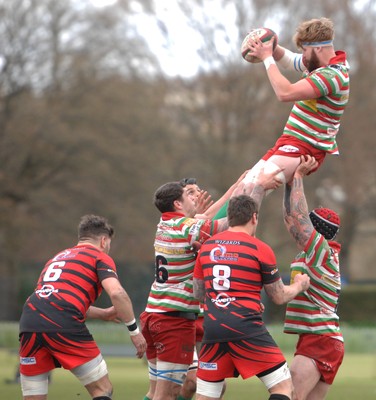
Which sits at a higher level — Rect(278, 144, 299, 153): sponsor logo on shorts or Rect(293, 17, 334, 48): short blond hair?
Rect(293, 17, 334, 48): short blond hair

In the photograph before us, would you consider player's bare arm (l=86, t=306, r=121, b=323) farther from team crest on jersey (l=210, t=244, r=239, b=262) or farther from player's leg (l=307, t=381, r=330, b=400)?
player's leg (l=307, t=381, r=330, b=400)

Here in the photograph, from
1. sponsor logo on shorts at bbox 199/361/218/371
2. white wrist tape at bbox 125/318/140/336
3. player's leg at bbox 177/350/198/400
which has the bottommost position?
player's leg at bbox 177/350/198/400

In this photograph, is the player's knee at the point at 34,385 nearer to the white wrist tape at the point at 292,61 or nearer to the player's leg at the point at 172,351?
the player's leg at the point at 172,351

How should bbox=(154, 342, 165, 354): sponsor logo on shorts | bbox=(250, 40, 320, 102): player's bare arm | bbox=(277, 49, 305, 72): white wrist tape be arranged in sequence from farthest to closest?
1. bbox=(154, 342, 165, 354): sponsor logo on shorts
2. bbox=(277, 49, 305, 72): white wrist tape
3. bbox=(250, 40, 320, 102): player's bare arm

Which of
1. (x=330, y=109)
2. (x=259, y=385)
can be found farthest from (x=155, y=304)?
(x=259, y=385)

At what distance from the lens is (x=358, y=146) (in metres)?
32.4

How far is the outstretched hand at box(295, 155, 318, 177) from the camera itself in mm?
7719

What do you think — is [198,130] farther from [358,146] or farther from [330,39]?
[330,39]

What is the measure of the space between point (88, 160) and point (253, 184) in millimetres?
22797

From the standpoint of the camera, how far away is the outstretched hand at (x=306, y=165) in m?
7.72

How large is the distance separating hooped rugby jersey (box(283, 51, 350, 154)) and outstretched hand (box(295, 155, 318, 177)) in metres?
0.13

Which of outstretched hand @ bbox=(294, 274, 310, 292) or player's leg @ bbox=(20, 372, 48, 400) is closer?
outstretched hand @ bbox=(294, 274, 310, 292)

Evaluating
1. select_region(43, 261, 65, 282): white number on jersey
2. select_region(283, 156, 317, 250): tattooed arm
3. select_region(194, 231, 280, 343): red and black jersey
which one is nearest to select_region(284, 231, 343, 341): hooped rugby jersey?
select_region(283, 156, 317, 250): tattooed arm

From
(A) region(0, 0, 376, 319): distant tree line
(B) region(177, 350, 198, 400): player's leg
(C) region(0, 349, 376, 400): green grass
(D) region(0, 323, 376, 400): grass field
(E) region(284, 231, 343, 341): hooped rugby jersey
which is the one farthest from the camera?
(A) region(0, 0, 376, 319): distant tree line
